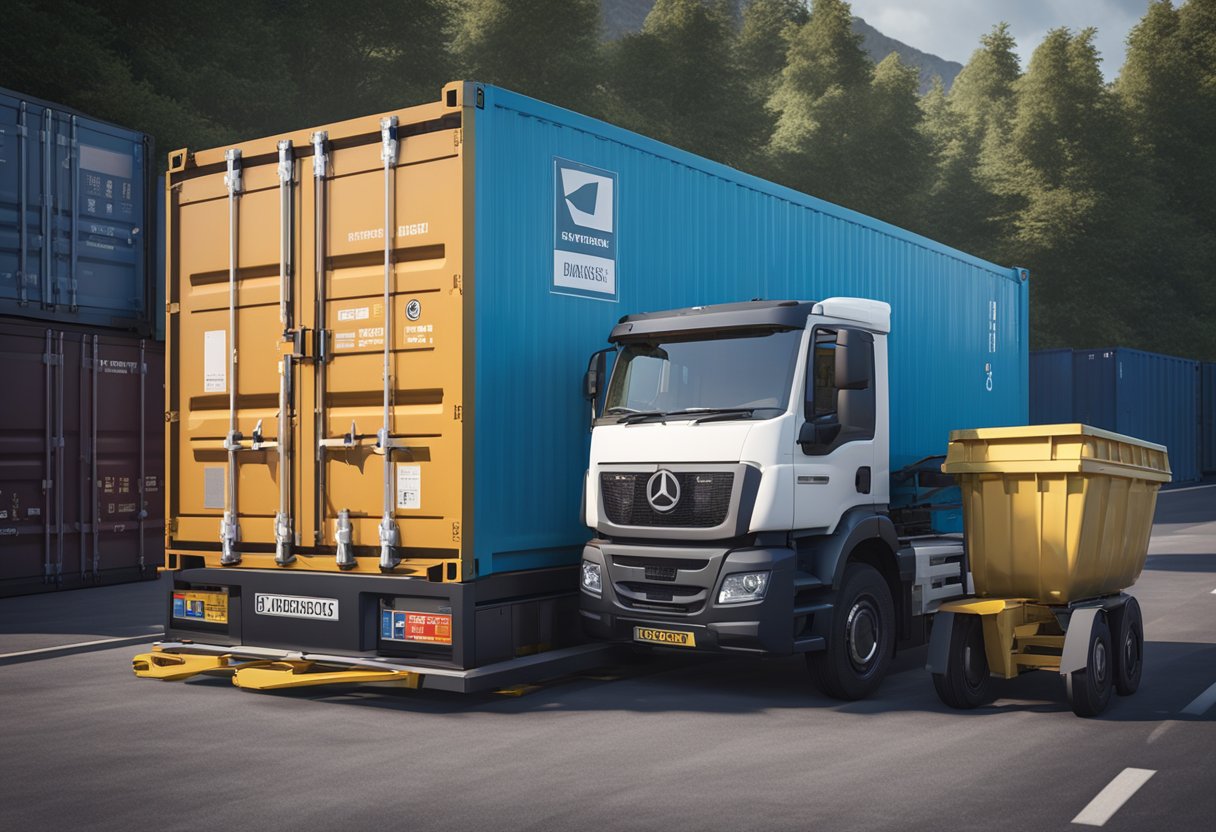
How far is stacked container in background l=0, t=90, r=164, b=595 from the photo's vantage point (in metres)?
13.6

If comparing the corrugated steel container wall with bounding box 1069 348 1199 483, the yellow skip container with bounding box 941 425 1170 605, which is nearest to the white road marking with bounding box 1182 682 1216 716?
the yellow skip container with bounding box 941 425 1170 605

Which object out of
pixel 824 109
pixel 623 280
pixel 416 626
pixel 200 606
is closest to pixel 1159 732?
pixel 416 626

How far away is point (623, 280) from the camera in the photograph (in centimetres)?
912

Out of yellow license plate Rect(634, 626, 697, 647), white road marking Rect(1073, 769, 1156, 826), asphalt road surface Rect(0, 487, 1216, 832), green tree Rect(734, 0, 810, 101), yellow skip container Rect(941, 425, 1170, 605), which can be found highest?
green tree Rect(734, 0, 810, 101)

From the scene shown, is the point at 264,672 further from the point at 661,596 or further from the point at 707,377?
the point at 707,377

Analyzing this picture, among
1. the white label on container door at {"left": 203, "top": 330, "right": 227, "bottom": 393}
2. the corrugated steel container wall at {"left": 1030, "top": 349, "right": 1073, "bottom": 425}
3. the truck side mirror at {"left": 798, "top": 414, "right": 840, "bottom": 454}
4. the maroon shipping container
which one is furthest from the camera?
the corrugated steel container wall at {"left": 1030, "top": 349, "right": 1073, "bottom": 425}

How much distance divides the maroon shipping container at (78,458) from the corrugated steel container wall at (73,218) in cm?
39

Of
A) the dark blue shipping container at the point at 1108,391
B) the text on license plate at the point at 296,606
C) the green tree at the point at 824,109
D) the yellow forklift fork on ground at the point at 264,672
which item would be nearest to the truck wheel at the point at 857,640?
the yellow forklift fork on ground at the point at 264,672

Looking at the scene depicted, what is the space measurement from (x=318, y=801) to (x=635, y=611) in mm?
2831

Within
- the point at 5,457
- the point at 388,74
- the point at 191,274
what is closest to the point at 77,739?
the point at 191,274

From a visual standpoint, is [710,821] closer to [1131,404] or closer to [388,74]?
[1131,404]

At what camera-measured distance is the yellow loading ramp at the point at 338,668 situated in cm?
759

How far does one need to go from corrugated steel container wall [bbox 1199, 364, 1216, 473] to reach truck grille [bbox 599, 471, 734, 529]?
34707 mm

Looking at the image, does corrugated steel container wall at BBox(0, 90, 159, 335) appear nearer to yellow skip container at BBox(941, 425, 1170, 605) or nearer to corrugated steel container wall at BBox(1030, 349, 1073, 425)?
yellow skip container at BBox(941, 425, 1170, 605)
